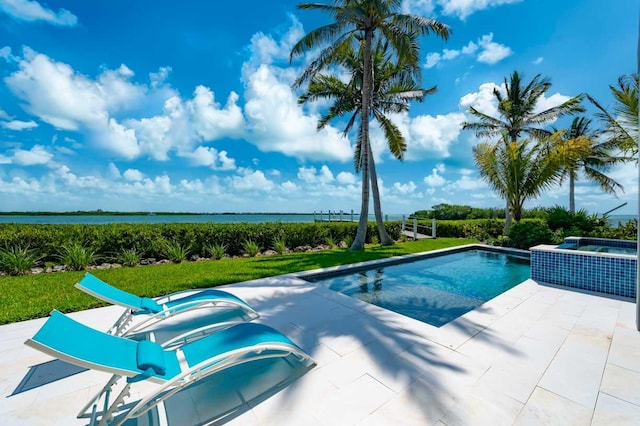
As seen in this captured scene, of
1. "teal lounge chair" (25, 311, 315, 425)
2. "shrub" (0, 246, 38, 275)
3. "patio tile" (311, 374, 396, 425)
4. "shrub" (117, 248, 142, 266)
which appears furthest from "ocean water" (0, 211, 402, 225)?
"patio tile" (311, 374, 396, 425)

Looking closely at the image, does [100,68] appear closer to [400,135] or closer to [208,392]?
[208,392]

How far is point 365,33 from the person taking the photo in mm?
10852

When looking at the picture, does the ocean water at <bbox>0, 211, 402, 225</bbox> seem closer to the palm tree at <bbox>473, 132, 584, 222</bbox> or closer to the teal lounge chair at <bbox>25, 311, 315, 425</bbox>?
the palm tree at <bbox>473, 132, 584, 222</bbox>

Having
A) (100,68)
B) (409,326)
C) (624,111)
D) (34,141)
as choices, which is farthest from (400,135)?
(34,141)

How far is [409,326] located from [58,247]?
985 cm

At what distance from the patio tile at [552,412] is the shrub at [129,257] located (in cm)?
971

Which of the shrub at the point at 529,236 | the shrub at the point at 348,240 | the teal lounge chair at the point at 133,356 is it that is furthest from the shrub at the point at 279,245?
the shrub at the point at 529,236

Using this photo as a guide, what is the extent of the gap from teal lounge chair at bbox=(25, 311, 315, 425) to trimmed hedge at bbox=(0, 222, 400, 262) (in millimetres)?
7348

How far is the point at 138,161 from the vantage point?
1112 inches

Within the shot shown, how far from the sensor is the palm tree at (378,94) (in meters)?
13.1

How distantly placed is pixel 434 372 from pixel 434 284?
451 cm

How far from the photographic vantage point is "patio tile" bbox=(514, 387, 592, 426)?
2.12m

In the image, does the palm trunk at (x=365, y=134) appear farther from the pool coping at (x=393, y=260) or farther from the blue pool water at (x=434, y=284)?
the blue pool water at (x=434, y=284)

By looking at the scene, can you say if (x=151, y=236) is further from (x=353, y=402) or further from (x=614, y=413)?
(x=614, y=413)
